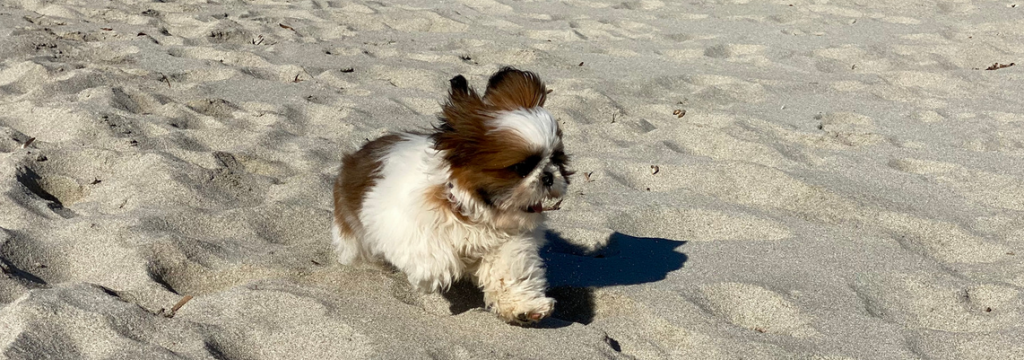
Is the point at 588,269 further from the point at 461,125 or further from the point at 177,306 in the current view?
the point at 177,306

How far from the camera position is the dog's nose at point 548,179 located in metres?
2.89

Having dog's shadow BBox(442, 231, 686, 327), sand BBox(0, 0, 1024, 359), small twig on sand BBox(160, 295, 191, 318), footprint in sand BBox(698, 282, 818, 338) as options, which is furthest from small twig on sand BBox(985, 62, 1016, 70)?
small twig on sand BBox(160, 295, 191, 318)

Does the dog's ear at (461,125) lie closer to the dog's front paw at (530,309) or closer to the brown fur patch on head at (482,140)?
the brown fur patch on head at (482,140)

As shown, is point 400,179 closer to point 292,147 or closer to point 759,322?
point 759,322

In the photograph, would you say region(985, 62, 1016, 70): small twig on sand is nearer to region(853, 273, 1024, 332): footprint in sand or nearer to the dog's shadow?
region(853, 273, 1024, 332): footprint in sand

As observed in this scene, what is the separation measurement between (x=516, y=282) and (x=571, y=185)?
155 cm

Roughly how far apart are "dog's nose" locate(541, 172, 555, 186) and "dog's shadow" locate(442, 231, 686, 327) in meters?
0.58

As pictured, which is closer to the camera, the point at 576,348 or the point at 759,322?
the point at 576,348

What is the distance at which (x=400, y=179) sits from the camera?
10.6 feet

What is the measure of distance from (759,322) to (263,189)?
2391mm

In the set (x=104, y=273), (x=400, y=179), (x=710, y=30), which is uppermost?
(x=400, y=179)

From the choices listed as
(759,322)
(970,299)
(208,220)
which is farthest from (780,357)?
(208,220)

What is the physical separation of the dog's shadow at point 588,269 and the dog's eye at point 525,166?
63 centimetres

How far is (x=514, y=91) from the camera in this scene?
3.14m
